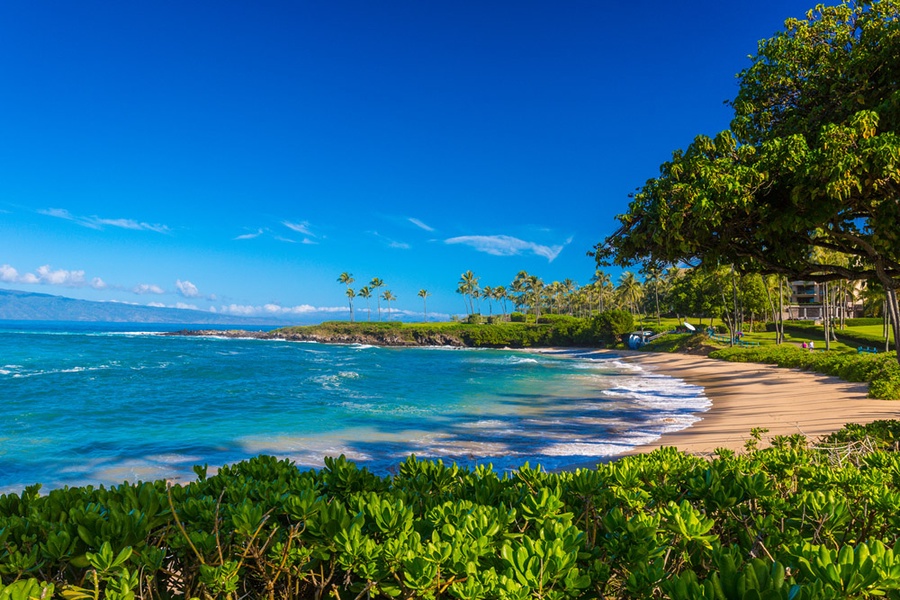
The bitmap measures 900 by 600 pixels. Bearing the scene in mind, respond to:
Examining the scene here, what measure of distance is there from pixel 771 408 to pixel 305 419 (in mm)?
18252

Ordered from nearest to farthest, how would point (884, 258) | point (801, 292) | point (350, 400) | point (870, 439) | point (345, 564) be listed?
point (345, 564) → point (870, 439) → point (884, 258) → point (350, 400) → point (801, 292)

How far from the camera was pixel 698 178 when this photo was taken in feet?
22.5

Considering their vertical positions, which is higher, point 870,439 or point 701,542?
point 701,542

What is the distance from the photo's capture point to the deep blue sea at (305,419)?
13.7 metres

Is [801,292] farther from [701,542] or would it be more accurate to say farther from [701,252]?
[701,542]

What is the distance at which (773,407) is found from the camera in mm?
18719

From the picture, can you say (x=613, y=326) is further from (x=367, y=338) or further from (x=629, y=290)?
(x=367, y=338)

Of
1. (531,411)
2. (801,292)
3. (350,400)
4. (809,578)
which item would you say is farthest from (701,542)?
(801,292)

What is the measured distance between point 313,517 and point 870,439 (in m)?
7.61

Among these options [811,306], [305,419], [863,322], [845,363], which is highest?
[811,306]

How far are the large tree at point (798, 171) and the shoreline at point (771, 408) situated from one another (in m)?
3.23

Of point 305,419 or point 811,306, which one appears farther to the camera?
point 811,306

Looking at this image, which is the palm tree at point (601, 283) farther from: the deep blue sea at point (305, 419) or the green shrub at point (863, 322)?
the deep blue sea at point (305, 419)

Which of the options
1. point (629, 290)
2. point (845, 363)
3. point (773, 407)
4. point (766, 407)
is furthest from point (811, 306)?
point (773, 407)
